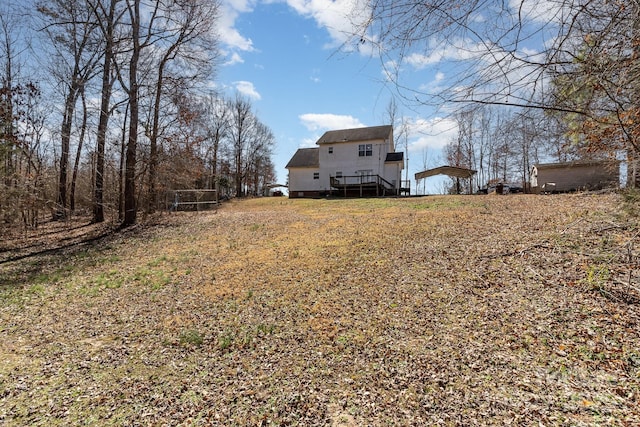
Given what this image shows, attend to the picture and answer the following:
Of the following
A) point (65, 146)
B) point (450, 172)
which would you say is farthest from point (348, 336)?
point (450, 172)

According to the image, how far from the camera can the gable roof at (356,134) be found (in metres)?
24.8

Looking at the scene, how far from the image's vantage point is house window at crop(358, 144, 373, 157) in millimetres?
24844

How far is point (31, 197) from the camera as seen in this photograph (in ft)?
32.2

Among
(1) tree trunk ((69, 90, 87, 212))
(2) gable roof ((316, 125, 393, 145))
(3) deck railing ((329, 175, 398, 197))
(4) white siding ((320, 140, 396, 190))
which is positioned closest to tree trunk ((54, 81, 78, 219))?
(1) tree trunk ((69, 90, 87, 212))

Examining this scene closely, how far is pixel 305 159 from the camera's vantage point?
94.2ft

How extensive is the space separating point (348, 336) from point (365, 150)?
74.1ft

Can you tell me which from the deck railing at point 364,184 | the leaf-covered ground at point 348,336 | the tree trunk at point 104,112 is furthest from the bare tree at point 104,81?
the deck railing at point 364,184

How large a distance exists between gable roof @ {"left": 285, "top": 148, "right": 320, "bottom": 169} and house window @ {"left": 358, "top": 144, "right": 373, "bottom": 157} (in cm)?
439

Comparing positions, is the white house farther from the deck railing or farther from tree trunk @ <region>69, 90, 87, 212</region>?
tree trunk @ <region>69, 90, 87, 212</region>

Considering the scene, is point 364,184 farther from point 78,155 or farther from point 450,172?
point 78,155

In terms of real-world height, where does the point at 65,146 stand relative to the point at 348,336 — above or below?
above

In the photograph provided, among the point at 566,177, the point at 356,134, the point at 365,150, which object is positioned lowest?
the point at 566,177

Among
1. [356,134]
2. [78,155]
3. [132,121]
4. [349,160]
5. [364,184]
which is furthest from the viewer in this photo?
[356,134]

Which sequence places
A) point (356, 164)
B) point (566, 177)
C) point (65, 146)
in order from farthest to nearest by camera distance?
point (356, 164) < point (566, 177) < point (65, 146)
